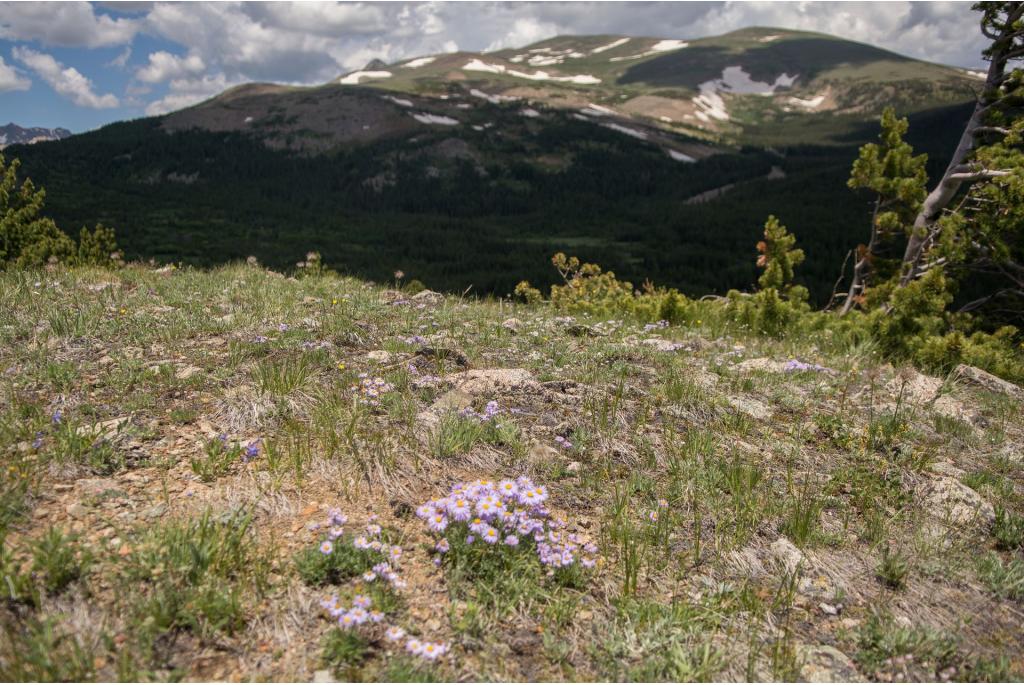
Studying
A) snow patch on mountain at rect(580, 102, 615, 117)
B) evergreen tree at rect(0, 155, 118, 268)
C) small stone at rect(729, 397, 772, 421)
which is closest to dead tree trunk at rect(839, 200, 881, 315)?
small stone at rect(729, 397, 772, 421)

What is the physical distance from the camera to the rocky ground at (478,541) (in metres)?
2.76

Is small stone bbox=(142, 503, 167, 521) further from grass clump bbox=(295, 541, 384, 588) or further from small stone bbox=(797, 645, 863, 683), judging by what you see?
small stone bbox=(797, 645, 863, 683)

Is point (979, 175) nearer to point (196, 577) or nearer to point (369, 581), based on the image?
point (369, 581)

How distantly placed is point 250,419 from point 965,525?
521 centimetres

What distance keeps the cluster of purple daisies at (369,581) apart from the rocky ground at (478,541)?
0.03 metres

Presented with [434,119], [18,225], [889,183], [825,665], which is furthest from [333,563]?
[434,119]

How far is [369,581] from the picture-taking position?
3.02 m

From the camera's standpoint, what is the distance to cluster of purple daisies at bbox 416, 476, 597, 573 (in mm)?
3234

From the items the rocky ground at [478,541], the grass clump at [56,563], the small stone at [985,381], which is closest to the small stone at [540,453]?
the rocky ground at [478,541]

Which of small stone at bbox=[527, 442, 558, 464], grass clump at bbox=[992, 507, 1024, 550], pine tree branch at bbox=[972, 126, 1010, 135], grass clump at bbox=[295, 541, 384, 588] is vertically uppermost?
pine tree branch at bbox=[972, 126, 1010, 135]

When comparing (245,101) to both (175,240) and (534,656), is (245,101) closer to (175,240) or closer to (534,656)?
(175,240)

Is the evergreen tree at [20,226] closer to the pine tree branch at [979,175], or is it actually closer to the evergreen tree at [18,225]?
the evergreen tree at [18,225]

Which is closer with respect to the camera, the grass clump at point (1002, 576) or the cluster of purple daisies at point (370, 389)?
the grass clump at point (1002, 576)

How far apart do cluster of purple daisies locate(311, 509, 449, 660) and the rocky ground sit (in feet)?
0.09
